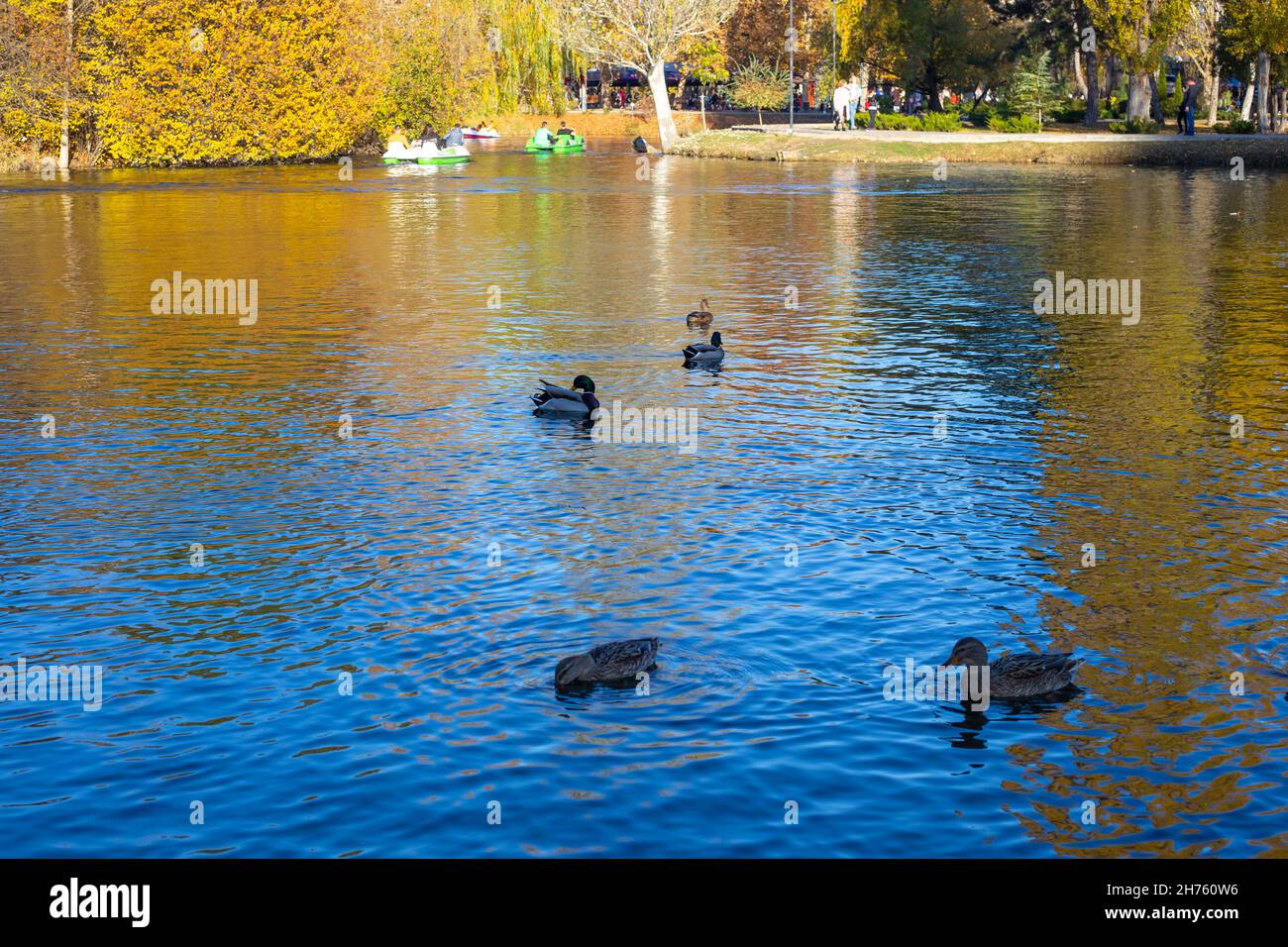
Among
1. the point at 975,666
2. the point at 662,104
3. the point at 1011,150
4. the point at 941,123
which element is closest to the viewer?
the point at 975,666

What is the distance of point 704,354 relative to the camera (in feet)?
70.1

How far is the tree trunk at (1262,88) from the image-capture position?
192 feet

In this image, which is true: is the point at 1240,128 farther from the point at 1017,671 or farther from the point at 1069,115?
the point at 1017,671

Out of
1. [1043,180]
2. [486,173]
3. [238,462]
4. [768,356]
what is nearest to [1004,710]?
→ [238,462]

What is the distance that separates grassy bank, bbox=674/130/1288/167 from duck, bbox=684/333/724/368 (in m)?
38.7

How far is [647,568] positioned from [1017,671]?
3.61 meters

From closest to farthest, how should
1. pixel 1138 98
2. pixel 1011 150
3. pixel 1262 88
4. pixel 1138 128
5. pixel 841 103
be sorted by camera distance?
pixel 1262 88 → pixel 1011 150 → pixel 1138 128 → pixel 1138 98 → pixel 841 103

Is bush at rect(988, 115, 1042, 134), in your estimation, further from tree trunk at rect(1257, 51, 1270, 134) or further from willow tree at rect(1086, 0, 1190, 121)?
tree trunk at rect(1257, 51, 1270, 134)

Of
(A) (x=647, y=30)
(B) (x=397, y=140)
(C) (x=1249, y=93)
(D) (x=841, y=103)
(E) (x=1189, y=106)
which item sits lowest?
(B) (x=397, y=140)

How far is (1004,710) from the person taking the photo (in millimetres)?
10039

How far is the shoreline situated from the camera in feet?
182

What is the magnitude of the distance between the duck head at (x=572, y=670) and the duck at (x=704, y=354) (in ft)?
37.6

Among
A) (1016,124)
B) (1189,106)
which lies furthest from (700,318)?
(1016,124)
